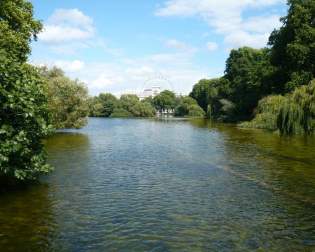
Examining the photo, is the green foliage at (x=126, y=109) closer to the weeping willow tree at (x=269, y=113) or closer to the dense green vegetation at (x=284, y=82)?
the dense green vegetation at (x=284, y=82)

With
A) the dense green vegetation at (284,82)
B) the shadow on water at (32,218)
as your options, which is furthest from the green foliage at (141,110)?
the shadow on water at (32,218)

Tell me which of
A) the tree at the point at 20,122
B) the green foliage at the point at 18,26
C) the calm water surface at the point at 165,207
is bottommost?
the calm water surface at the point at 165,207

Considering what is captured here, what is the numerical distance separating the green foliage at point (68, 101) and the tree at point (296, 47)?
32962 millimetres

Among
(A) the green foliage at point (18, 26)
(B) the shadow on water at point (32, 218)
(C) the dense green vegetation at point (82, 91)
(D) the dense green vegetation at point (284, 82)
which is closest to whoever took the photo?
(B) the shadow on water at point (32, 218)

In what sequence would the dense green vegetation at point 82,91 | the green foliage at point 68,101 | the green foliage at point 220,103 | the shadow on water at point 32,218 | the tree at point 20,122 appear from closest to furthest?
the shadow on water at point 32,218 < the tree at point 20,122 < the dense green vegetation at point 82,91 < the green foliage at point 68,101 < the green foliage at point 220,103

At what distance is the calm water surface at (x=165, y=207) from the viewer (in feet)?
47.6

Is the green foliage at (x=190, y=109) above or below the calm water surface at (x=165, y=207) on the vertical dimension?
above

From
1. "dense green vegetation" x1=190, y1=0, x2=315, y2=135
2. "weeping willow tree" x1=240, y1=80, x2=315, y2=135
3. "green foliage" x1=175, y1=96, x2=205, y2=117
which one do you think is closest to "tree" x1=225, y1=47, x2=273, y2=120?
"dense green vegetation" x1=190, y1=0, x2=315, y2=135

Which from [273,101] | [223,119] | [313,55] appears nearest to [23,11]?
[273,101]

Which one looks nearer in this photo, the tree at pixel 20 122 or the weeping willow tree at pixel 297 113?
the tree at pixel 20 122

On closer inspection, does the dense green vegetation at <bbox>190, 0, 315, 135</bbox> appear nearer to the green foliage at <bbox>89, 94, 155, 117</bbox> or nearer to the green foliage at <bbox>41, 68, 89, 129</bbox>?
the green foliage at <bbox>41, 68, 89, 129</bbox>

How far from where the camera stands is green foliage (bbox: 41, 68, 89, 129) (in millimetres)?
63469

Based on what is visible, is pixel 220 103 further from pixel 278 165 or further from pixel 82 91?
pixel 278 165

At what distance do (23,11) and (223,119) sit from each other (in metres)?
76.7
